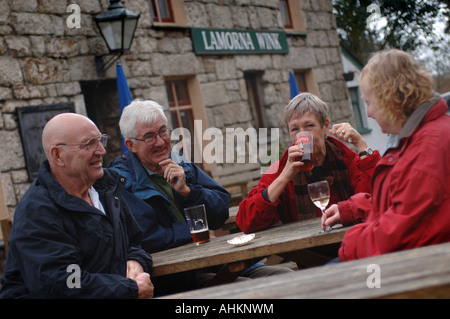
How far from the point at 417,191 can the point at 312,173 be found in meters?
1.33

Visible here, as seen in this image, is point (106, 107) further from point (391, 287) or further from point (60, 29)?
point (391, 287)

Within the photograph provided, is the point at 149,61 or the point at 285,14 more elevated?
the point at 285,14

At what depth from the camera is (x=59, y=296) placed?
226 centimetres

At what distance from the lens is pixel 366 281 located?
155cm

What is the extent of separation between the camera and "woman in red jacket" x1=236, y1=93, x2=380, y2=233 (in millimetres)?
3107

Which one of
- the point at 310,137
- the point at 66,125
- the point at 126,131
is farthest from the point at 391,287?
the point at 126,131

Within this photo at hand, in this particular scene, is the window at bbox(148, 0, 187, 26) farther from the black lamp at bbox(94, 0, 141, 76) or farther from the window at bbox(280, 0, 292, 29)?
the window at bbox(280, 0, 292, 29)

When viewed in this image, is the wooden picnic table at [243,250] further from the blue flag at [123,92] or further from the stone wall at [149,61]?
the stone wall at [149,61]

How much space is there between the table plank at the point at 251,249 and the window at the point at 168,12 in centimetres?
700

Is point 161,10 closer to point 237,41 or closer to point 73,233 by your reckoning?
point 237,41

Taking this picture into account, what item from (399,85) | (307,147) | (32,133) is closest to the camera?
(399,85)

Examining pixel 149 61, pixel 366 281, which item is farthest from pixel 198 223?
pixel 149 61

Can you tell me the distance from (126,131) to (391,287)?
7.67 ft

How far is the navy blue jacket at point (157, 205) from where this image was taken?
3.29 metres
